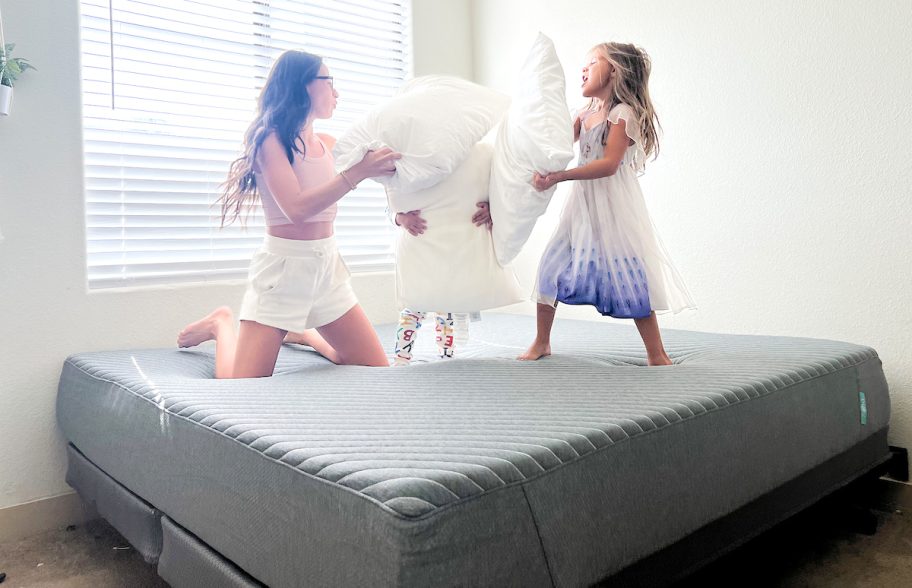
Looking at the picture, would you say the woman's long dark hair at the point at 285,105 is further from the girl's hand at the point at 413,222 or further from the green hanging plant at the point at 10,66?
the green hanging plant at the point at 10,66

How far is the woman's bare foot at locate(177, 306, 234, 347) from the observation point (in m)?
2.01

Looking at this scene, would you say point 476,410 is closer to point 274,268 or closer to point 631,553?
point 631,553

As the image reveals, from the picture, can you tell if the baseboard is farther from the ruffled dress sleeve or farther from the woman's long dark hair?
the ruffled dress sleeve

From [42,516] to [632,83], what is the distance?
1.88 meters

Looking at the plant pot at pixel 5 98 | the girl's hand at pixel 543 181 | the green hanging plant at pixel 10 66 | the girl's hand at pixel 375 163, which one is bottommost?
the girl's hand at pixel 543 181

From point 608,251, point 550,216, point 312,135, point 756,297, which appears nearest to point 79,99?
point 312,135

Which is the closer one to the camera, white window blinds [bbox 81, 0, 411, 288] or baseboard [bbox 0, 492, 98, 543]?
baseboard [bbox 0, 492, 98, 543]

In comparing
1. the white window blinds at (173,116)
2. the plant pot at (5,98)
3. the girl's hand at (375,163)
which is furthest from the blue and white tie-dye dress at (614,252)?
the plant pot at (5,98)

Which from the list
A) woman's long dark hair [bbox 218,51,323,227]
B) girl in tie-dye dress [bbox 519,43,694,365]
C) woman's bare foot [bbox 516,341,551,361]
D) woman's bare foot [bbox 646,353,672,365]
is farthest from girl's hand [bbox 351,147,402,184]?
woman's bare foot [bbox 646,353,672,365]

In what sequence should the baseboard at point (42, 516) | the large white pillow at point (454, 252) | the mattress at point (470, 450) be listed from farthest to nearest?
the baseboard at point (42, 516) → the large white pillow at point (454, 252) → the mattress at point (470, 450)

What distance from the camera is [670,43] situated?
2.32 meters

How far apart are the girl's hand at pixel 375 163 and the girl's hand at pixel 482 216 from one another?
0.24m

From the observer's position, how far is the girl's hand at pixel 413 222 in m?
1.75

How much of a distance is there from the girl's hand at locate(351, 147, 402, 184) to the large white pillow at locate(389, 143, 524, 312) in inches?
4.1
